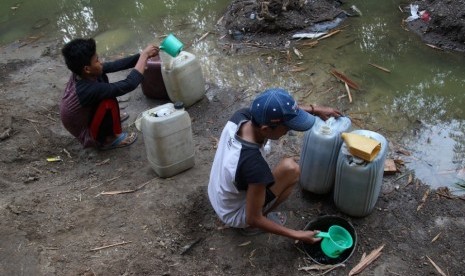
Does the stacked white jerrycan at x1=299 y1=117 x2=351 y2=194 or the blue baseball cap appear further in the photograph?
the stacked white jerrycan at x1=299 y1=117 x2=351 y2=194

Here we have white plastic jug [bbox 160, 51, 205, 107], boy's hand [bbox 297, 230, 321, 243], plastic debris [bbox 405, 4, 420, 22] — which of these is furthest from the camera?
plastic debris [bbox 405, 4, 420, 22]

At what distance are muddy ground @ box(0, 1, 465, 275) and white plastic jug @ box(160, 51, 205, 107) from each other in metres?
0.61

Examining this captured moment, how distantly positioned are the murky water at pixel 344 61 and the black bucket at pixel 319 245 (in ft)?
3.54

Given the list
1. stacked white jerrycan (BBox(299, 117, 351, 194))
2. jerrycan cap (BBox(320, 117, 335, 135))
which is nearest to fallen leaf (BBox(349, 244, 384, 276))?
stacked white jerrycan (BBox(299, 117, 351, 194))

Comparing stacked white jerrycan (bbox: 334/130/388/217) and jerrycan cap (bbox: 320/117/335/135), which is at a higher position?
jerrycan cap (bbox: 320/117/335/135)

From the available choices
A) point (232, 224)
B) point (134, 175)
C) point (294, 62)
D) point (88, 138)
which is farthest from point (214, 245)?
point (294, 62)

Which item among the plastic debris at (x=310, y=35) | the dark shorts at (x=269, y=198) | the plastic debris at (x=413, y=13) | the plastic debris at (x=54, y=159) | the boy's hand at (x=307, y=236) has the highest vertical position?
the plastic debris at (x=413, y=13)

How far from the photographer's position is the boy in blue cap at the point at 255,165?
240 cm

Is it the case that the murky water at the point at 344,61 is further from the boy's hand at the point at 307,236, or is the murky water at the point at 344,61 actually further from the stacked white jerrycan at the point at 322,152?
the boy's hand at the point at 307,236

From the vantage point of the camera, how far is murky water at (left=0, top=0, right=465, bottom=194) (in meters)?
4.14

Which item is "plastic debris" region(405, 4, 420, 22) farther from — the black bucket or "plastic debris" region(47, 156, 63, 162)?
"plastic debris" region(47, 156, 63, 162)

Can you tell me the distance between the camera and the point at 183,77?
4.51m

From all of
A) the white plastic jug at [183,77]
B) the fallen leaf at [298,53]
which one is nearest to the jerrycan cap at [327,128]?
the white plastic jug at [183,77]

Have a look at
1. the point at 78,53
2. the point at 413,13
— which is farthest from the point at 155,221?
the point at 413,13
